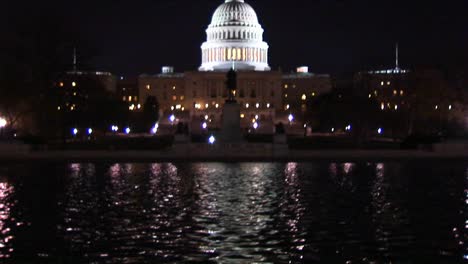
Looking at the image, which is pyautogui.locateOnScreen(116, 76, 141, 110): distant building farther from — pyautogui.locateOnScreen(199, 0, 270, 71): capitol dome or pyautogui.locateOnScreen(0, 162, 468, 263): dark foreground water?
pyautogui.locateOnScreen(0, 162, 468, 263): dark foreground water

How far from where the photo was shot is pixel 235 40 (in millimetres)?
140500

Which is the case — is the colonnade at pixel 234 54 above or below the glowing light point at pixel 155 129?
above

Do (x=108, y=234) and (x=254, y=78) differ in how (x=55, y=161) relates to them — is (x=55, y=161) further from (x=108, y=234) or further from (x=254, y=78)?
(x=254, y=78)

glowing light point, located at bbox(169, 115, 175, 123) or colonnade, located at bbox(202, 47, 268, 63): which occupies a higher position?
colonnade, located at bbox(202, 47, 268, 63)

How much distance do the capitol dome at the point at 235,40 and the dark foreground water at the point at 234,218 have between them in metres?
113

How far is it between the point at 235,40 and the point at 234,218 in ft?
407

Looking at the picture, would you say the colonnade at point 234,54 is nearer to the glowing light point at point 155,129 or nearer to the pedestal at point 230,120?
the glowing light point at point 155,129

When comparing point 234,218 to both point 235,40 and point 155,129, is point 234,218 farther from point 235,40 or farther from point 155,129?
point 235,40

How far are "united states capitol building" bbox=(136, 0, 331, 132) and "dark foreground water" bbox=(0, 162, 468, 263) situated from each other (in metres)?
106

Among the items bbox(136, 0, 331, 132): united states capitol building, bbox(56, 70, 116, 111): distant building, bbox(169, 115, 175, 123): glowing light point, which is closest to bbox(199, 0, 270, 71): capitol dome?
bbox(136, 0, 331, 132): united states capitol building

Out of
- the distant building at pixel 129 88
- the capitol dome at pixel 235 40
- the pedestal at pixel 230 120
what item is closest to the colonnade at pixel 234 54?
the capitol dome at pixel 235 40

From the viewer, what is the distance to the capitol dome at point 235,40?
462ft

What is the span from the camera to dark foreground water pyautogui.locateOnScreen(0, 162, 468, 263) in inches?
550

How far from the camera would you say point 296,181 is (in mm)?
26250
